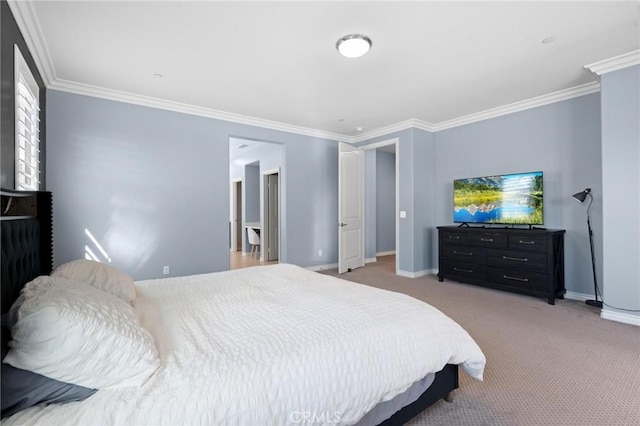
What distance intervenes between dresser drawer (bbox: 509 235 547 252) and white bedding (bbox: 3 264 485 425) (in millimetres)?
2667

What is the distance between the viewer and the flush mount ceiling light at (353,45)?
8.38 feet

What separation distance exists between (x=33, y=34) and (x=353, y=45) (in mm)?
2556

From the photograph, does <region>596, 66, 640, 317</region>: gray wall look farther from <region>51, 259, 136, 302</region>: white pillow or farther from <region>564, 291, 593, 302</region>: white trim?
<region>51, 259, 136, 302</region>: white pillow

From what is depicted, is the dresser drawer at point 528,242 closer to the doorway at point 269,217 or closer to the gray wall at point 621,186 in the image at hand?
the gray wall at point 621,186

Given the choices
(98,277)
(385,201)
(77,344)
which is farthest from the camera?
(385,201)

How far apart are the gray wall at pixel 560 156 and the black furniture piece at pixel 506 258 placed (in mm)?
202

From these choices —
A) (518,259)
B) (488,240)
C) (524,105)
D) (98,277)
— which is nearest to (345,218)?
(488,240)

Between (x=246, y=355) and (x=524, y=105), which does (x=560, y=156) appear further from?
(x=246, y=355)

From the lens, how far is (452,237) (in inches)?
181

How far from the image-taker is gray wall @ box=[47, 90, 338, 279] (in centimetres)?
351

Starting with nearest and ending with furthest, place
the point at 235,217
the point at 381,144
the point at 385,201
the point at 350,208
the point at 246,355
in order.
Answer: the point at 246,355, the point at 381,144, the point at 350,208, the point at 385,201, the point at 235,217

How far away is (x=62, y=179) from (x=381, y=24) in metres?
3.70

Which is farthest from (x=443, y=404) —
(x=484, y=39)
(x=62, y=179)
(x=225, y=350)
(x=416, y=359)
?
(x=62, y=179)

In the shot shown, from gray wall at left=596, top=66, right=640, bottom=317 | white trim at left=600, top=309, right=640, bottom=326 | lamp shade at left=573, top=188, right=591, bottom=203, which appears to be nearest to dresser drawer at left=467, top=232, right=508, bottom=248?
lamp shade at left=573, top=188, right=591, bottom=203
